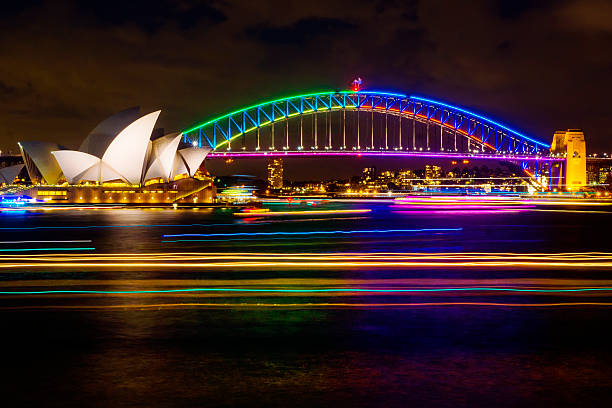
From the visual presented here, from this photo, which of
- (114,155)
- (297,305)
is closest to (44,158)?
(114,155)

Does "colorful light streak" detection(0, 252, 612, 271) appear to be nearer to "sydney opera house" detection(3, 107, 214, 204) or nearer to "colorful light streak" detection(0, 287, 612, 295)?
"colorful light streak" detection(0, 287, 612, 295)

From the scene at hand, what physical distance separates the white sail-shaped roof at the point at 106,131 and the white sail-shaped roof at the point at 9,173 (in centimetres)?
3491

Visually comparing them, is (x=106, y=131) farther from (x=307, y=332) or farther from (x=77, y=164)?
(x=307, y=332)

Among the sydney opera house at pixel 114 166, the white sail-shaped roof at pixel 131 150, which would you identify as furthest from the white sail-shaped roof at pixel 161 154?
the white sail-shaped roof at pixel 131 150

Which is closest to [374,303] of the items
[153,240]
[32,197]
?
[153,240]

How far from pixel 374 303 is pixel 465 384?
152 inches

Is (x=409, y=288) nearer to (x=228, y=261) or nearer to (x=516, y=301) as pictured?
(x=516, y=301)

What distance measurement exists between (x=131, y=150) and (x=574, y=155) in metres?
81.4

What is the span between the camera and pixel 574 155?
11862 cm

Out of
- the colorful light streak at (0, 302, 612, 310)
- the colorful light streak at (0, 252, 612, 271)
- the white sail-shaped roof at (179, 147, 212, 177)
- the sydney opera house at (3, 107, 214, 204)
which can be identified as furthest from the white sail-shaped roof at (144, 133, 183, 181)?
the colorful light streak at (0, 302, 612, 310)

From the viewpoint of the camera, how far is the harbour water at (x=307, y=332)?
16.9 ft

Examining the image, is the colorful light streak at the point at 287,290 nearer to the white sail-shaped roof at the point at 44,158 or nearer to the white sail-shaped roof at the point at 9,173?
the white sail-shaped roof at the point at 44,158

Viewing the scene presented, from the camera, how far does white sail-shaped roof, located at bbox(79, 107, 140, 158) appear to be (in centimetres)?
7450

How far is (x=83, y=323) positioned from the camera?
7750 millimetres
